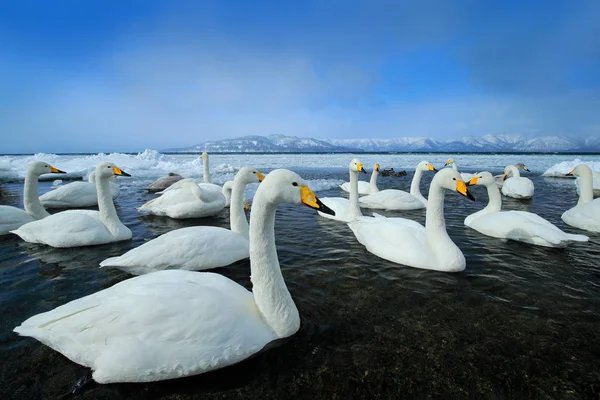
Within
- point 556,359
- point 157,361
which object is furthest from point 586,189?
point 157,361

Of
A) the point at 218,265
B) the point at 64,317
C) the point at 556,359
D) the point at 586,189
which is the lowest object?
the point at 556,359

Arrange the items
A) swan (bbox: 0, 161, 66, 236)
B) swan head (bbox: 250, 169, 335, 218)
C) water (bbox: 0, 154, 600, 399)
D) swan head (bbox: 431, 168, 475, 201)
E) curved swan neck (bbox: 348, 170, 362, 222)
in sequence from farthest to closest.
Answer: curved swan neck (bbox: 348, 170, 362, 222)
swan (bbox: 0, 161, 66, 236)
swan head (bbox: 431, 168, 475, 201)
swan head (bbox: 250, 169, 335, 218)
water (bbox: 0, 154, 600, 399)

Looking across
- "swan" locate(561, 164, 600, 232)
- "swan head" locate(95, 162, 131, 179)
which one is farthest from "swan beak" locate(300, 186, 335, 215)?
"swan" locate(561, 164, 600, 232)

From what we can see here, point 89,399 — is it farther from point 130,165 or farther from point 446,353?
point 130,165

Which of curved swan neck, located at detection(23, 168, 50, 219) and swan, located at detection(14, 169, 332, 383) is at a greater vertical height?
curved swan neck, located at detection(23, 168, 50, 219)

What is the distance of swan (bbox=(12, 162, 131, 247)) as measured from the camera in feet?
19.7

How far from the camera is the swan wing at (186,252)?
4.45m

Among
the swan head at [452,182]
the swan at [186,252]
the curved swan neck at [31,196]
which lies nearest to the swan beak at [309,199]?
the swan at [186,252]

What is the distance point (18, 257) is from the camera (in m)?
5.66

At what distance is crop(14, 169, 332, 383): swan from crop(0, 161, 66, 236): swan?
6.02m

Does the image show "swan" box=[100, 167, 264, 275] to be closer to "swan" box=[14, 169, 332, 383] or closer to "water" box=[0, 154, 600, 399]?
"water" box=[0, 154, 600, 399]

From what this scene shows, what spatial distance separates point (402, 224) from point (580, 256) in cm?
341

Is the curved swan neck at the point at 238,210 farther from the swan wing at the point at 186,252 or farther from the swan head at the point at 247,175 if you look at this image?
the swan wing at the point at 186,252

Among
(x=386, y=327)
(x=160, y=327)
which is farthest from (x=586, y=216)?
(x=160, y=327)
